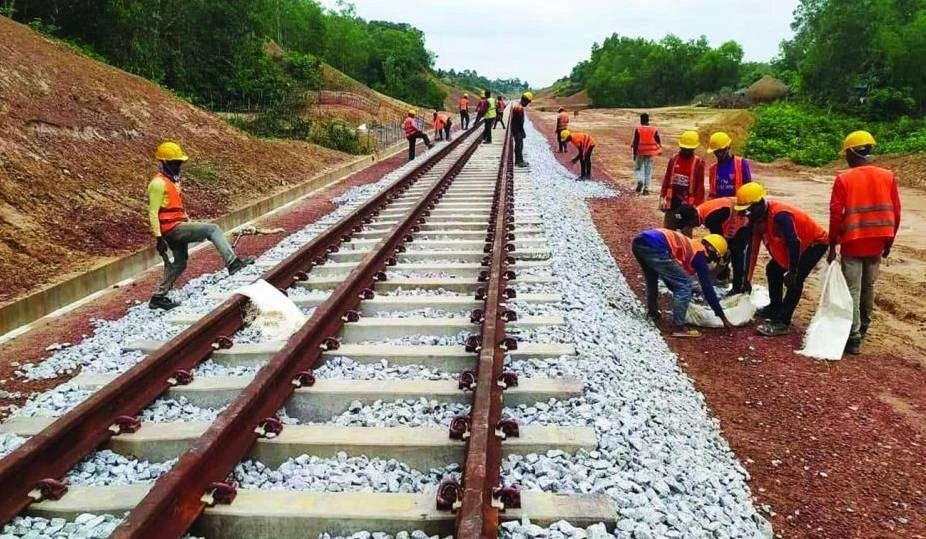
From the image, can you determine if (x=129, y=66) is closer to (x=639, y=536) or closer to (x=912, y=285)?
(x=912, y=285)

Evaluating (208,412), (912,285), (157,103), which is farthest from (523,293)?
(157,103)

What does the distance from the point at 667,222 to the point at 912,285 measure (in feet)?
8.76

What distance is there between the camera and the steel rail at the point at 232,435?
2586 mm

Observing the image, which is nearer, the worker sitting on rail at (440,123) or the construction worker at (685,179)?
the construction worker at (685,179)

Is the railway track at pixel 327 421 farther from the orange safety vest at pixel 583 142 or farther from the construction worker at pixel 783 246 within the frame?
the orange safety vest at pixel 583 142

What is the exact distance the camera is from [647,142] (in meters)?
13.0

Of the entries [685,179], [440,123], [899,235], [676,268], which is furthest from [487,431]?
[440,123]

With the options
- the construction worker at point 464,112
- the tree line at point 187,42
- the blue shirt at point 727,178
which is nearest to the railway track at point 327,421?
the blue shirt at point 727,178

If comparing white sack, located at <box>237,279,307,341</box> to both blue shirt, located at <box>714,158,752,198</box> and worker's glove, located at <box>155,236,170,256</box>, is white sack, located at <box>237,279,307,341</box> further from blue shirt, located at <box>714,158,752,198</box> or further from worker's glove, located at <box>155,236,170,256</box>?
blue shirt, located at <box>714,158,752,198</box>

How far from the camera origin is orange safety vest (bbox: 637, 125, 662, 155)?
13.0 metres

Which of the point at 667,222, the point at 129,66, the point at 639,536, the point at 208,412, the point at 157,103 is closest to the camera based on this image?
the point at 639,536

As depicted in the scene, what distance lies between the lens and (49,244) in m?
7.48

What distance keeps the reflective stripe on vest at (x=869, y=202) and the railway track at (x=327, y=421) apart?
2.41 m

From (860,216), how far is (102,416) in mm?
5339
